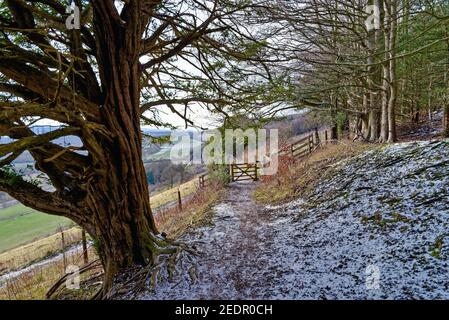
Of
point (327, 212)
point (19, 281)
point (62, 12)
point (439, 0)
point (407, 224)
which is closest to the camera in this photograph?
point (62, 12)

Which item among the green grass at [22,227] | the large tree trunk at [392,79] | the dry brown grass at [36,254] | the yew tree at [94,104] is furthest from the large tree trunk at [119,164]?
the green grass at [22,227]

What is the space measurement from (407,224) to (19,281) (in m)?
12.5

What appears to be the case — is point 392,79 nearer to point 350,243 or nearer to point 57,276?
point 350,243

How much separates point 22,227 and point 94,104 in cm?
2644

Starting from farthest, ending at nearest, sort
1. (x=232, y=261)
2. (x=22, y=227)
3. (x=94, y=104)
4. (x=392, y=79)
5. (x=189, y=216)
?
(x=22, y=227)
(x=189, y=216)
(x=392, y=79)
(x=232, y=261)
(x=94, y=104)

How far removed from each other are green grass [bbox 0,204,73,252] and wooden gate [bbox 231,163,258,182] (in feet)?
48.2

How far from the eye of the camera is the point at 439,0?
6.64 meters

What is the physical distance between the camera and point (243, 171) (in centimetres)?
1410

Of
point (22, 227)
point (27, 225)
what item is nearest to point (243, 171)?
point (22, 227)

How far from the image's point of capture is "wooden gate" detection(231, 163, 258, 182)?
14023mm

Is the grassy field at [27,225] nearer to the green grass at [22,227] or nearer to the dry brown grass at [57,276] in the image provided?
the green grass at [22,227]

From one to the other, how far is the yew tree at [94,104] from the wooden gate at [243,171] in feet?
30.9
